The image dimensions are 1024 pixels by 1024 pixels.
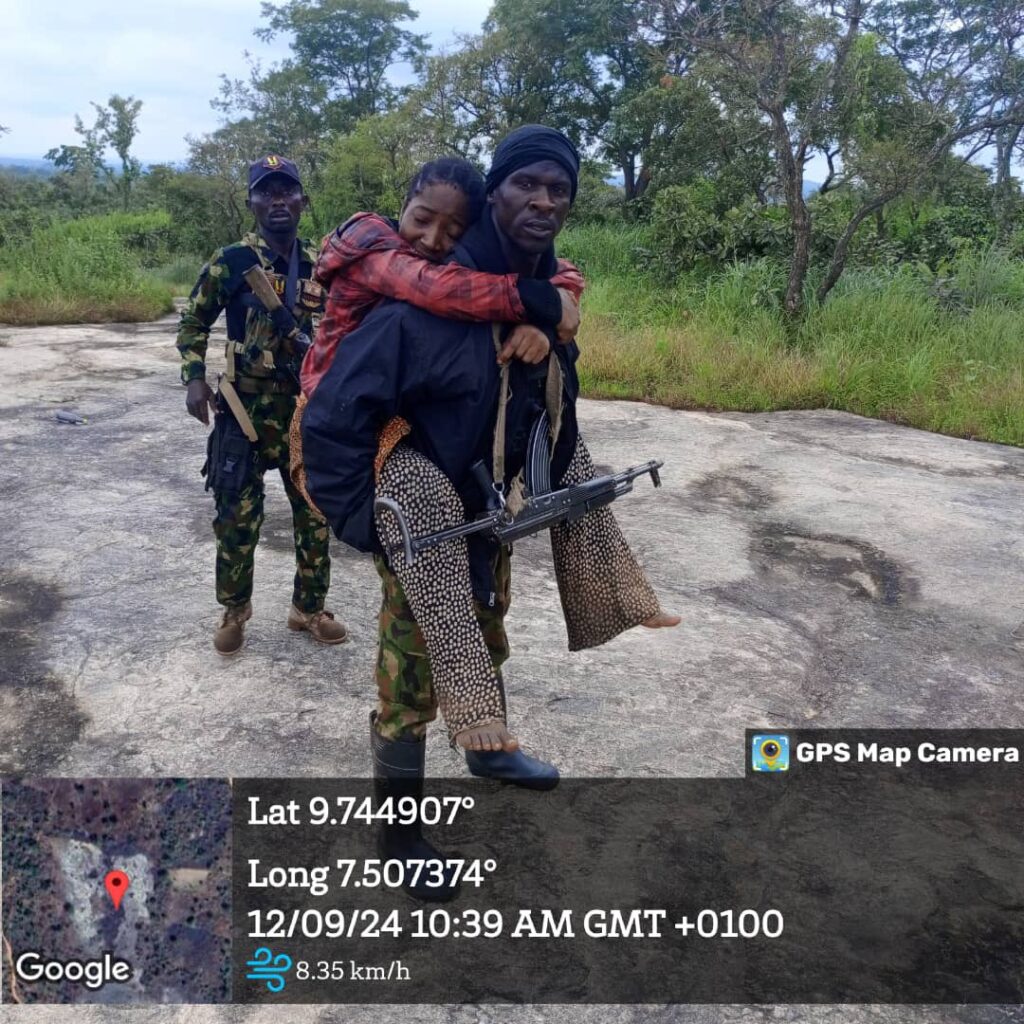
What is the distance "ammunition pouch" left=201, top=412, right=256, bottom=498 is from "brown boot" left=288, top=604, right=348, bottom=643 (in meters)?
0.55

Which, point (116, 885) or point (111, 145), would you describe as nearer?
point (116, 885)

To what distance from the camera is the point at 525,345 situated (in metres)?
1.91

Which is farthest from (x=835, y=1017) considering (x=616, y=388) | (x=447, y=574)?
(x=616, y=388)

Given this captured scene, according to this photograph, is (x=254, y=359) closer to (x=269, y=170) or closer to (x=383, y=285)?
(x=269, y=170)

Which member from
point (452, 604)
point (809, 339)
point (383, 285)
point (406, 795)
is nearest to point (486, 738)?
point (452, 604)

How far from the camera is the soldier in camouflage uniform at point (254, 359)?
124 inches

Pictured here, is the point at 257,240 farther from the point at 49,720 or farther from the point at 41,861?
the point at 41,861

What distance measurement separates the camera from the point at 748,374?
25.6 feet

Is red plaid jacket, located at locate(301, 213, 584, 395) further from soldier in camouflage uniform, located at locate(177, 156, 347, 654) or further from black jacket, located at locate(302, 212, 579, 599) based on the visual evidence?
soldier in camouflage uniform, located at locate(177, 156, 347, 654)

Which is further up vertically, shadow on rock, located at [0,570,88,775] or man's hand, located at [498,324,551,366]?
man's hand, located at [498,324,551,366]

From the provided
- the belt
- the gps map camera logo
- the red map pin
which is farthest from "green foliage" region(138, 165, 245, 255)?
the red map pin

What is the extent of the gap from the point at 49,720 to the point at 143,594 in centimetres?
98

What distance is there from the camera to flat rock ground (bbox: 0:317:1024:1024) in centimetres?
279

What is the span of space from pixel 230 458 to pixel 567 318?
1574 millimetres
